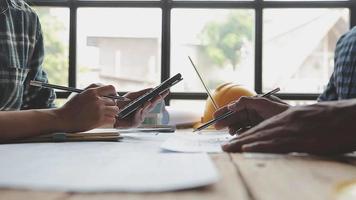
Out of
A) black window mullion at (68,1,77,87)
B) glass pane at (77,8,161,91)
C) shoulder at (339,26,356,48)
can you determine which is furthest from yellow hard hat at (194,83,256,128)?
black window mullion at (68,1,77,87)

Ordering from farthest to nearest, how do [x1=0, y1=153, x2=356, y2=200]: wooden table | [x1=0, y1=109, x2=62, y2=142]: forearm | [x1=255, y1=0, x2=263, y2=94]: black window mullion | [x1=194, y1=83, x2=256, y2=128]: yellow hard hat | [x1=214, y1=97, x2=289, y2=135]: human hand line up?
1. [x1=255, y1=0, x2=263, y2=94]: black window mullion
2. [x1=194, y1=83, x2=256, y2=128]: yellow hard hat
3. [x1=214, y1=97, x2=289, y2=135]: human hand
4. [x1=0, y1=109, x2=62, y2=142]: forearm
5. [x1=0, y1=153, x2=356, y2=200]: wooden table

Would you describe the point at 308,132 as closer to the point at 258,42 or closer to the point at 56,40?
the point at 258,42

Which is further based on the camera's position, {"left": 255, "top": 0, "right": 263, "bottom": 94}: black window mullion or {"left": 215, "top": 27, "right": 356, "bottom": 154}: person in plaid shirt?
{"left": 255, "top": 0, "right": 263, "bottom": 94}: black window mullion

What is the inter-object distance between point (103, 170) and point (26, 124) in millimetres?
471

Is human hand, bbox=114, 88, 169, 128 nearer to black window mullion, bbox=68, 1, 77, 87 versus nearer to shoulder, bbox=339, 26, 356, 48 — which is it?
shoulder, bbox=339, 26, 356, 48

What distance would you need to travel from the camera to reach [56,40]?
2342 mm

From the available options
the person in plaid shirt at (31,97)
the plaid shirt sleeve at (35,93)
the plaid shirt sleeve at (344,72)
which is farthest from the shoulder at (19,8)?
the plaid shirt sleeve at (344,72)

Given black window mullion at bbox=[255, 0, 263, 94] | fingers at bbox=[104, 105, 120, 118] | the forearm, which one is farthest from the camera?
black window mullion at bbox=[255, 0, 263, 94]

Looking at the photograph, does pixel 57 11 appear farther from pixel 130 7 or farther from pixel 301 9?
pixel 301 9

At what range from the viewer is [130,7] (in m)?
2.32

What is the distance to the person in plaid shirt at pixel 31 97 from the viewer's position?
0.90 meters

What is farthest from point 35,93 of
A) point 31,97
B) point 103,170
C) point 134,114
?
point 103,170

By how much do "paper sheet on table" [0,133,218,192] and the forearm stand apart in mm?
194

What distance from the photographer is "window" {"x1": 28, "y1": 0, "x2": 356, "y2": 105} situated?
7.51 ft
